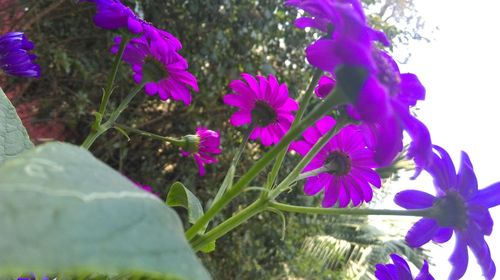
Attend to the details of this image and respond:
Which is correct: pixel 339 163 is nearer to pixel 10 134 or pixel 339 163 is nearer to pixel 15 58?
pixel 10 134

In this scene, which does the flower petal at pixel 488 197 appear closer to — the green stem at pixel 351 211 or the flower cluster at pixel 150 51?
the green stem at pixel 351 211

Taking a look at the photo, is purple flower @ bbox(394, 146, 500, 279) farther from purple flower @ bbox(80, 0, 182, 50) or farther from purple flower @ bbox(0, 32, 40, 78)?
purple flower @ bbox(0, 32, 40, 78)

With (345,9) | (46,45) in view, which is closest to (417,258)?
(46,45)

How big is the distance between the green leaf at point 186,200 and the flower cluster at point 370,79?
11cm

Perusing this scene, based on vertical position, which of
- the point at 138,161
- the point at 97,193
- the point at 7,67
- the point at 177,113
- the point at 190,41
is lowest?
the point at 138,161

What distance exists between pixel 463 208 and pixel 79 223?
234mm

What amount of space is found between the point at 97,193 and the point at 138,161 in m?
1.95

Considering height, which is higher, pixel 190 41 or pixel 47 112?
pixel 190 41

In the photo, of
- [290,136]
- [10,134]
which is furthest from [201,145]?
[290,136]

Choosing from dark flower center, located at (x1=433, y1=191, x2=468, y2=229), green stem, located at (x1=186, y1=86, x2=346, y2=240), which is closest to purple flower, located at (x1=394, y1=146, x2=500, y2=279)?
dark flower center, located at (x1=433, y1=191, x2=468, y2=229)

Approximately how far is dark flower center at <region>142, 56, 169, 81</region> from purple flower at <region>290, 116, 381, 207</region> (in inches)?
4.9

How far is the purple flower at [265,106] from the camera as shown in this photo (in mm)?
446

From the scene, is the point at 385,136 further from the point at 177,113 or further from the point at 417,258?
the point at 417,258

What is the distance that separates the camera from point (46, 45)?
171 cm
